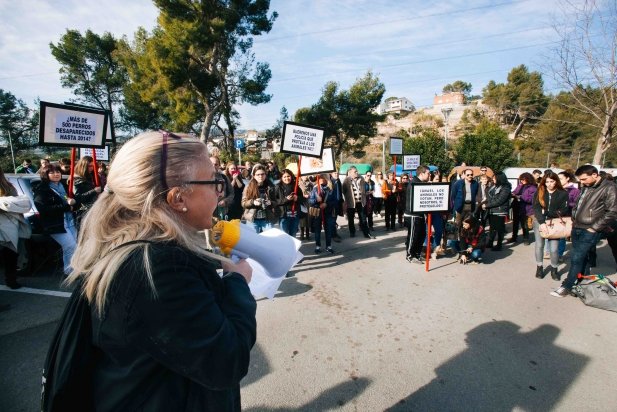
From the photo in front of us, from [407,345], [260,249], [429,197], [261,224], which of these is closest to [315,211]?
[261,224]

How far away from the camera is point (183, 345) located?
0.86 meters

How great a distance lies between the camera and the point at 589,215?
4.27m

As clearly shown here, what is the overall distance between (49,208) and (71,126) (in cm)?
130

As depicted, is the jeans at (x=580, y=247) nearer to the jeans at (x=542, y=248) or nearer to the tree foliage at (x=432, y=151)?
the jeans at (x=542, y=248)

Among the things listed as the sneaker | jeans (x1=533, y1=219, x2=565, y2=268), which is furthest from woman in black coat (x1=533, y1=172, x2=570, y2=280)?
the sneaker

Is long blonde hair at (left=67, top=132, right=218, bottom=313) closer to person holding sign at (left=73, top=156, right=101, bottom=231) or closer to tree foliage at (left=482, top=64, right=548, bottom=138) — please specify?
person holding sign at (left=73, top=156, right=101, bottom=231)

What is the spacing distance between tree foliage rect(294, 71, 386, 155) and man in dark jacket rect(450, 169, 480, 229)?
2141 cm

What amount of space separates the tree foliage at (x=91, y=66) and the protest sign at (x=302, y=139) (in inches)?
1116

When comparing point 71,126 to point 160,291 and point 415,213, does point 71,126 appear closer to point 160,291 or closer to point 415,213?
point 160,291

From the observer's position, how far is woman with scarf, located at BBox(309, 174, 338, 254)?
6906 mm

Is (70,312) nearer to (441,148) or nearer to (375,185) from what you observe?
(375,185)

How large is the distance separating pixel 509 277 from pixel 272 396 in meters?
4.60

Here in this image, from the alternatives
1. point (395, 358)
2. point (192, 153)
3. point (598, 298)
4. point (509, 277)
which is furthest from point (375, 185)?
point (192, 153)

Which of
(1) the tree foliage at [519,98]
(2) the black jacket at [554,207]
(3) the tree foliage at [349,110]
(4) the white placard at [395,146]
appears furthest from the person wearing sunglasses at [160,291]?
(1) the tree foliage at [519,98]
